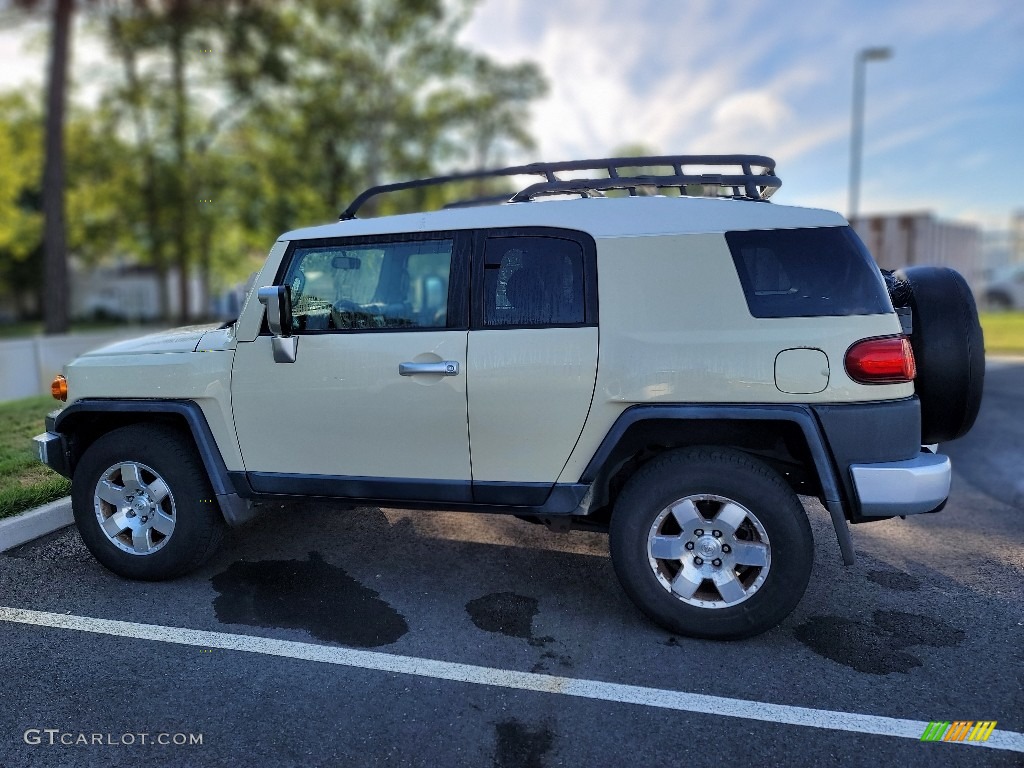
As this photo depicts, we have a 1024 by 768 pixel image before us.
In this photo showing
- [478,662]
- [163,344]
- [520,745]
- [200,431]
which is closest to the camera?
[520,745]

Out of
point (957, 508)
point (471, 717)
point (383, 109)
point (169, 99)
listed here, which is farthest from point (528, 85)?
point (471, 717)

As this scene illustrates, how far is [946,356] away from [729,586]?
4.63 feet

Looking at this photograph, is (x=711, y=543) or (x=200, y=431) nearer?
(x=711, y=543)

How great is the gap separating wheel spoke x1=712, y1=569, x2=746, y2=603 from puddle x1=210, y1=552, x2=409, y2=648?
4.78 ft

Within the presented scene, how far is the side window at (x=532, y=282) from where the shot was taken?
10.6 ft

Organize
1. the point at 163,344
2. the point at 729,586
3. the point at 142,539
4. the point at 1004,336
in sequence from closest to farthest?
1. the point at 729,586
2. the point at 142,539
3. the point at 163,344
4. the point at 1004,336

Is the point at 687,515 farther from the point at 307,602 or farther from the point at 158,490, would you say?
the point at 158,490

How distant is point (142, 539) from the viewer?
376 centimetres

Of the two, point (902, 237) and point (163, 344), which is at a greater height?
point (902, 237)

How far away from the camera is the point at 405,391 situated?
336 centimetres

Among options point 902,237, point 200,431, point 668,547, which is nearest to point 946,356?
point 668,547

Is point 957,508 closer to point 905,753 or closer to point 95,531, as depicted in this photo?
point 905,753

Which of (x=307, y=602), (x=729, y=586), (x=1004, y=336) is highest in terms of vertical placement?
(x=729, y=586)

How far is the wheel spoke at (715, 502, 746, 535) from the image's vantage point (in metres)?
3.08
